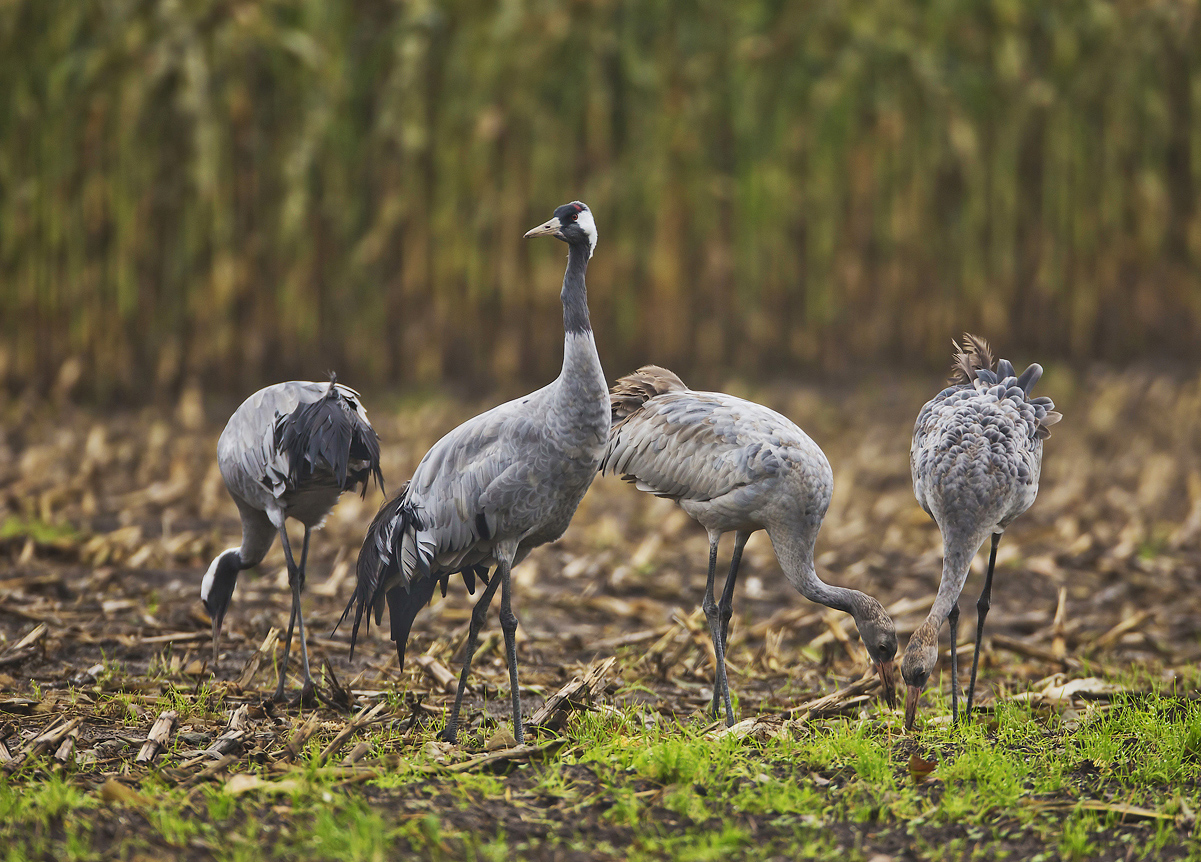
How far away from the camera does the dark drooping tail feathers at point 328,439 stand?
4.56 meters

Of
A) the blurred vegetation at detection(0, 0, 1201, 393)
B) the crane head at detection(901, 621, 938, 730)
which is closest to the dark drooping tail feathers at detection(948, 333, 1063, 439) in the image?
the crane head at detection(901, 621, 938, 730)

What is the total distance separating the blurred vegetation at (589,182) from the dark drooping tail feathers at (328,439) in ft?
A: 18.9

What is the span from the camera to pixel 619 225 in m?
10.8

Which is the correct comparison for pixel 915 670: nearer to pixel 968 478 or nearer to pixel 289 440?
pixel 968 478

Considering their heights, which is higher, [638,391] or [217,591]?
[638,391]

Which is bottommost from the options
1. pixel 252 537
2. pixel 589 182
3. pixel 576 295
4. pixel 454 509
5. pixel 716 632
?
pixel 716 632

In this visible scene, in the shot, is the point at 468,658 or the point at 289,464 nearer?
the point at 468,658

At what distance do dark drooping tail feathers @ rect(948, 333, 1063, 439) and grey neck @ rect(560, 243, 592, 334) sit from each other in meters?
1.75

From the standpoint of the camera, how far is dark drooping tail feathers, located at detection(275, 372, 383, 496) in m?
4.56

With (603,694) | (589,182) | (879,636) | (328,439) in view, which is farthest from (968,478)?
(589,182)

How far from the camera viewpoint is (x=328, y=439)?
4574 mm

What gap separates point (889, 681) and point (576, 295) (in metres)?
1.79

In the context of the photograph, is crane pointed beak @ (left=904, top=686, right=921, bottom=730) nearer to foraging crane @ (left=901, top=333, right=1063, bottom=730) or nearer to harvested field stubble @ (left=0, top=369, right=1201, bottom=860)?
foraging crane @ (left=901, top=333, right=1063, bottom=730)

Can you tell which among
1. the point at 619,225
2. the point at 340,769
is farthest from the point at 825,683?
the point at 619,225
